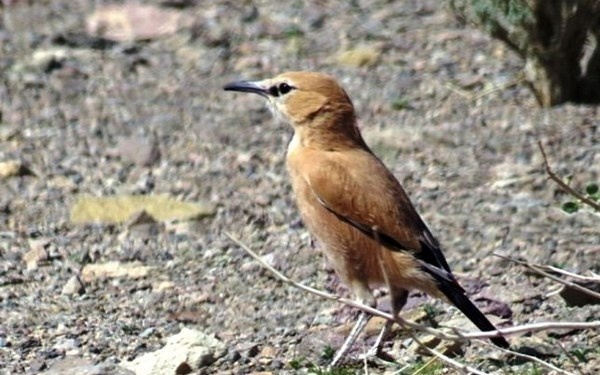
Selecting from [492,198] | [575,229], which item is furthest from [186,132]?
[575,229]

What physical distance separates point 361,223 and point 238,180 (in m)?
2.44

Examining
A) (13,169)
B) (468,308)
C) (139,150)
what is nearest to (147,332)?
(468,308)

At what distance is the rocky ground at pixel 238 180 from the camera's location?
6250 millimetres

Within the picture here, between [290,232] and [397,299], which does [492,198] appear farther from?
[397,299]

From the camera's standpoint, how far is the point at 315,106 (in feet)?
21.4

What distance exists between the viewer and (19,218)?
786cm

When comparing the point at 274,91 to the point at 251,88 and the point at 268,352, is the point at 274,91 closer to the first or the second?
the point at 251,88

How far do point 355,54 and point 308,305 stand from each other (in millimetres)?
3873

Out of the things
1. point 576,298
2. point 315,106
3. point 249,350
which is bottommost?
point 249,350

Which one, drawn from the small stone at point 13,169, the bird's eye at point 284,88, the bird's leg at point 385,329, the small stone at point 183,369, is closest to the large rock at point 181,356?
the small stone at point 183,369

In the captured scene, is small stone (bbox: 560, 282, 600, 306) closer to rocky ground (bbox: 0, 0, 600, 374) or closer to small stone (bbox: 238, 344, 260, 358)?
rocky ground (bbox: 0, 0, 600, 374)

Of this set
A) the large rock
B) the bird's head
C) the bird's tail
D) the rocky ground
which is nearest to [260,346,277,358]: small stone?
the rocky ground

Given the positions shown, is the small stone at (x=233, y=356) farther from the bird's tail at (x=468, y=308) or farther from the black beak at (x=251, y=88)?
the black beak at (x=251, y=88)

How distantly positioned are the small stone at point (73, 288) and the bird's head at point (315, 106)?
1198 mm
